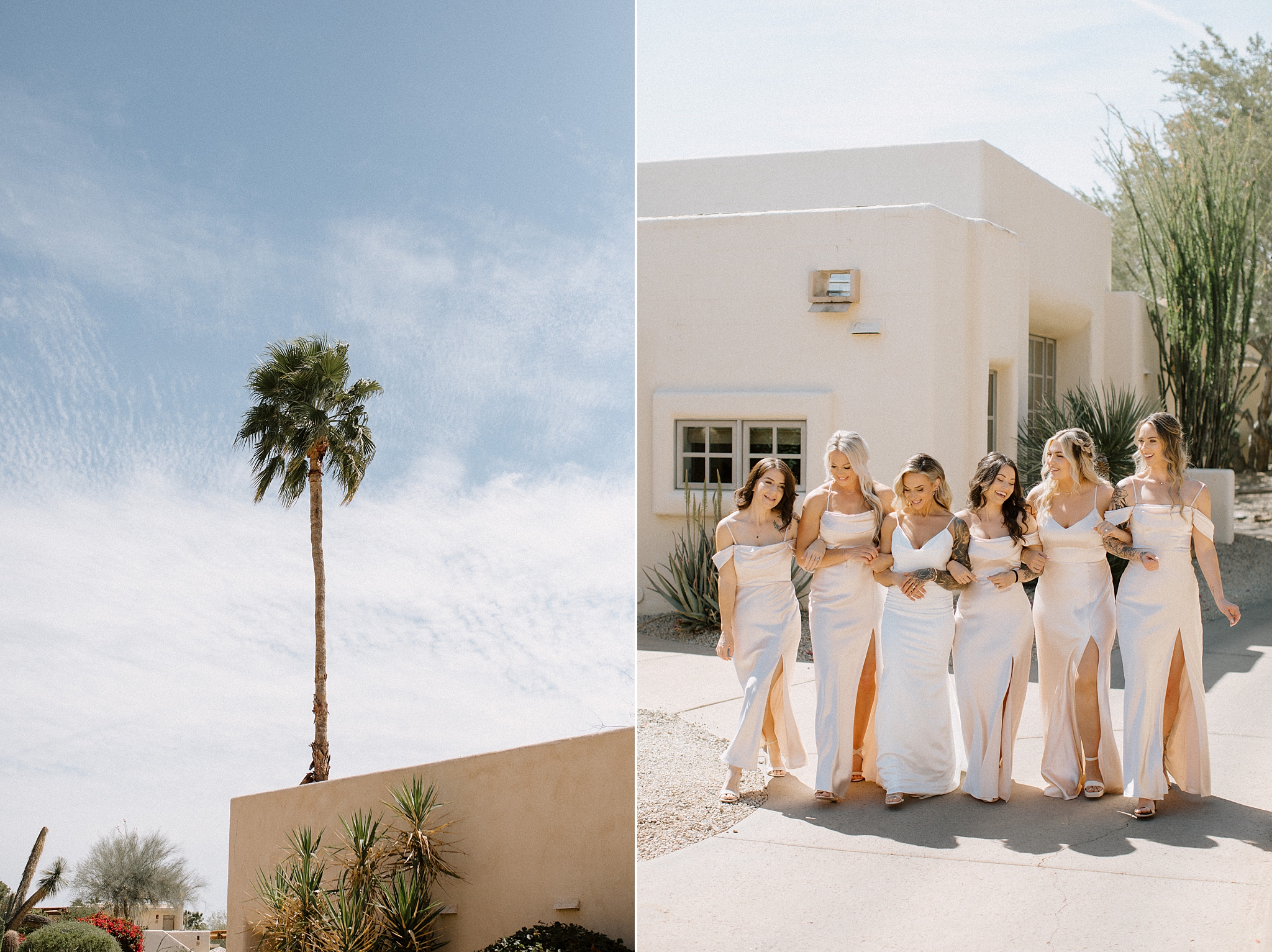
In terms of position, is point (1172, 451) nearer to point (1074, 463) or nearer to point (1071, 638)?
point (1074, 463)

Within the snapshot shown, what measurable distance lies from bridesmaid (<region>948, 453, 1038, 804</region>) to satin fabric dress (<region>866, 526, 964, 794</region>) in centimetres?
8

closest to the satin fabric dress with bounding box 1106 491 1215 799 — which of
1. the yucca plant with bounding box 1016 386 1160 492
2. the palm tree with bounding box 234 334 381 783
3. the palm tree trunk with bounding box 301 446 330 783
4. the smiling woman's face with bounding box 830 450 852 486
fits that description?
the smiling woman's face with bounding box 830 450 852 486

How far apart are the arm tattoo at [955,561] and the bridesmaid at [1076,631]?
0.30 meters

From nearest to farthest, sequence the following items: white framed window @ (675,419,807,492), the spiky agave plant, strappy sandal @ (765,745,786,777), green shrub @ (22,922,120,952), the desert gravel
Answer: the desert gravel < strappy sandal @ (765,745,786,777) < the spiky agave plant < white framed window @ (675,419,807,492) < green shrub @ (22,922,120,952)

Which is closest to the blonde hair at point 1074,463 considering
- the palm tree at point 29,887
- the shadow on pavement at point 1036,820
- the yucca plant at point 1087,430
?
the shadow on pavement at point 1036,820

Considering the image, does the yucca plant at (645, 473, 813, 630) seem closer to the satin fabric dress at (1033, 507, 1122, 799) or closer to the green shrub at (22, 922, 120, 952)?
the satin fabric dress at (1033, 507, 1122, 799)

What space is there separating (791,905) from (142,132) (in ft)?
55.7

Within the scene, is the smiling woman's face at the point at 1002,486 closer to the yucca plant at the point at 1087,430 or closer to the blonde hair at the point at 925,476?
the blonde hair at the point at 925,476

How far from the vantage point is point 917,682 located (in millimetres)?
4543

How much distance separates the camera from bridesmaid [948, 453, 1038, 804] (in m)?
4.50

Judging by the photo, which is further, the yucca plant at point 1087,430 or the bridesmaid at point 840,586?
the yucca plant at point 1087,430

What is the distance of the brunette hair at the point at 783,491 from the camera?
4750 mm

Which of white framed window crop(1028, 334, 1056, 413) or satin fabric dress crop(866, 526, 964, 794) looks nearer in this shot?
satin fabric dress crop(866, 526, 964, 794)

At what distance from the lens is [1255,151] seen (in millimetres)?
13719
